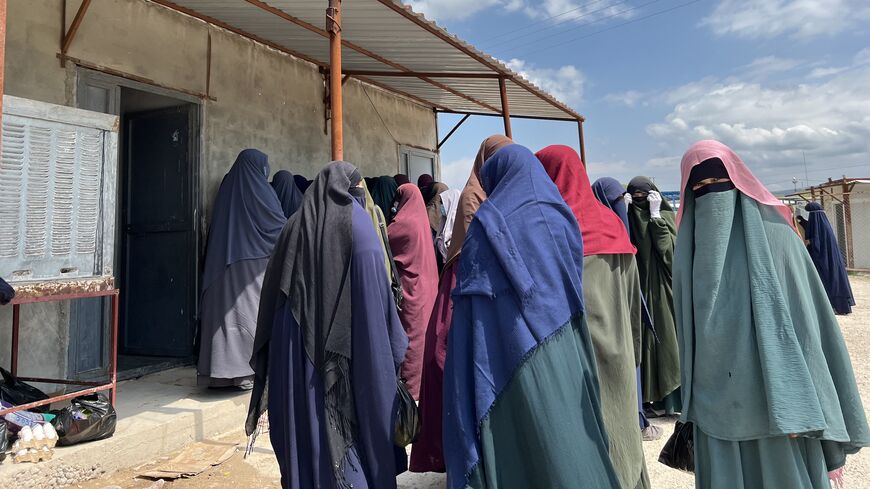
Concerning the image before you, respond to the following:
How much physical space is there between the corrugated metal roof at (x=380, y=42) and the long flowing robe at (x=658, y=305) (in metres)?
Result: 2.23

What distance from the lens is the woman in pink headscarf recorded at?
11.6 feet

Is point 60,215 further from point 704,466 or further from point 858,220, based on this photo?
point 858,220

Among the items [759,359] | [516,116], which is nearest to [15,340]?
[759,359]

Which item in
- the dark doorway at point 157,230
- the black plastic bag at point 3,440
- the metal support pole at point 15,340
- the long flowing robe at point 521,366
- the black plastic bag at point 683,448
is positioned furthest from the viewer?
the dark doorway at point 157,230

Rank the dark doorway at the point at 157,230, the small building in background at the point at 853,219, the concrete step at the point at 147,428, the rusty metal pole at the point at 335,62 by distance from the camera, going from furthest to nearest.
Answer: the small building in background at the point at 853,219 < the dark doorway at the point at 157,230 < the rusty metal pole at the point at 335,62 < the concrete step at the point at 147,428

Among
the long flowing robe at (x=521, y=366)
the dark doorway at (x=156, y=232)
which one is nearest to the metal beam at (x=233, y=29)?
the dark doorway at (x=156, y=232)

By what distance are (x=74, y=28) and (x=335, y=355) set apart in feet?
11.1

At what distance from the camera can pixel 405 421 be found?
1.92 meters

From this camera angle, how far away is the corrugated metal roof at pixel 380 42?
4.17 m

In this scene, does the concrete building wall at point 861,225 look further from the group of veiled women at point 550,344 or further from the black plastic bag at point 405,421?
the black plastic bag at point 405,421

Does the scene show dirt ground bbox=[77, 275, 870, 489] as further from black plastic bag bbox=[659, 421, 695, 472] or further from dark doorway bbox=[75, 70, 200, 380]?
dark doorway bbox=[75, 70, 200, 380]

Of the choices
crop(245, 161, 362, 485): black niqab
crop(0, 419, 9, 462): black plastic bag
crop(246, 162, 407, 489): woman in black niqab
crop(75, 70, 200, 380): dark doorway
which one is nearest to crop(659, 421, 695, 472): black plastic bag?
crop(246, 162, 407, 489): woman in black niqab

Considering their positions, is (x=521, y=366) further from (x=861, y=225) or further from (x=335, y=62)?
(x=861, y=225)

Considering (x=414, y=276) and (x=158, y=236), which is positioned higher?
(x=158, y=236)
